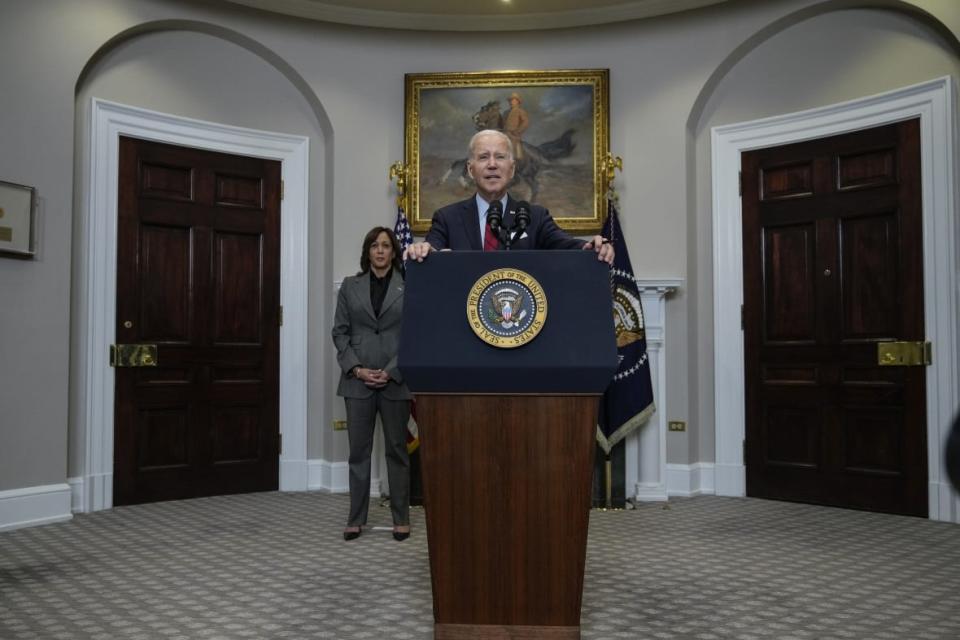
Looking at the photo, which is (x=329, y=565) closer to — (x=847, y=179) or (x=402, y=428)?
(x=402, y=428)

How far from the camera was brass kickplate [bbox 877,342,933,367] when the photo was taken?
570 centimetres

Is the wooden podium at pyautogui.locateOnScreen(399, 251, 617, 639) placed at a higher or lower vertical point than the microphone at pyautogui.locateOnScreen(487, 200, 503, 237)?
lower

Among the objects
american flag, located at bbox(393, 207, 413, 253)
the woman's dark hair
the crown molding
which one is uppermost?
the crown molding

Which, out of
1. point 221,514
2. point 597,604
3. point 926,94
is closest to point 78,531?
point 221,514

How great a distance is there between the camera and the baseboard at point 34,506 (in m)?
5.20

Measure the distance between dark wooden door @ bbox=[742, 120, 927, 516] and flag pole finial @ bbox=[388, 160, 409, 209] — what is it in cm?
276

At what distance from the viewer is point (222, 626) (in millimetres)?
3207

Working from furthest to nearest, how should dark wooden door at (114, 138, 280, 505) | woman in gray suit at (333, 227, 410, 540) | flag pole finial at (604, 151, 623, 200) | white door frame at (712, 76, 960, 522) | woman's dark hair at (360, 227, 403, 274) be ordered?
flag pole finial at (604, 151, 623, 200) < dark wooden door at (114, 138, 280, 505) < white door frame at (712, 76, 960, 522) < woman's dark hair at (360, 227, 403, 274) < woman in gray suit at (333, 227, 410, 540)

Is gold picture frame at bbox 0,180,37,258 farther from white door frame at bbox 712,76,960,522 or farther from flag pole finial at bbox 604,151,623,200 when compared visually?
white door frame at bbox 712,76,960,522

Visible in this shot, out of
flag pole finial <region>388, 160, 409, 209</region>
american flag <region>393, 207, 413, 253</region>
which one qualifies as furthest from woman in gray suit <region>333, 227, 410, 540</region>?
flag pole finial <region>388, 160, 409, 209</region>

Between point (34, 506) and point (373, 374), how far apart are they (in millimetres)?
2404

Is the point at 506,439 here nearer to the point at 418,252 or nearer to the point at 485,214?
the point at 418,252

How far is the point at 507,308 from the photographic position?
2607 mm

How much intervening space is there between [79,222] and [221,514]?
2.30 metres
